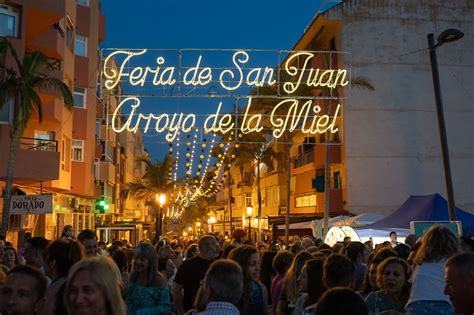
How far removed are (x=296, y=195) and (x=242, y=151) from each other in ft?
23.9

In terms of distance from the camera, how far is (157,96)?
17.7 metres

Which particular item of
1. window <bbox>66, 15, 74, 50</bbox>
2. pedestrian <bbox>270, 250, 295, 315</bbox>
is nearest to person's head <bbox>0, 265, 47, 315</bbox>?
pedestrian <bbox>270, 250, 295, 315</bbox>

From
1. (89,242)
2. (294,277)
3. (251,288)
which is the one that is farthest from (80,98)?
(294,277)

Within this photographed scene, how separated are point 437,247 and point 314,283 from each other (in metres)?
1.28

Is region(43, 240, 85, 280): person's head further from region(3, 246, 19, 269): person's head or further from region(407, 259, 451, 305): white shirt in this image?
region(3, 246, 19, 269): person's head

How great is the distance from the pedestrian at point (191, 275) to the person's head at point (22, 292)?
3.72 metres

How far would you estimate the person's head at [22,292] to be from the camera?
421 centimetres

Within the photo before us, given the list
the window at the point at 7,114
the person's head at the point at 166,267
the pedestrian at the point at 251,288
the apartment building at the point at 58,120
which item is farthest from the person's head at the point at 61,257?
the window at the point at 7,114

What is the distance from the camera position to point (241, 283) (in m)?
4.88

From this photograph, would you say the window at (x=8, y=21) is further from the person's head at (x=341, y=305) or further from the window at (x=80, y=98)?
the person's head at (x=341, y=305)

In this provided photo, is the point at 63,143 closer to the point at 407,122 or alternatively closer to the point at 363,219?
the point at 363,219

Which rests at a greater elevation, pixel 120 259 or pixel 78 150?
pixel 78 150

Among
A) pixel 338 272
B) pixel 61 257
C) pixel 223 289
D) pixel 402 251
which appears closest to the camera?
pixel 223 289

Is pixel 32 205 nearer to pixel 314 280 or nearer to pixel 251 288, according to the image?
pixel 251 288
